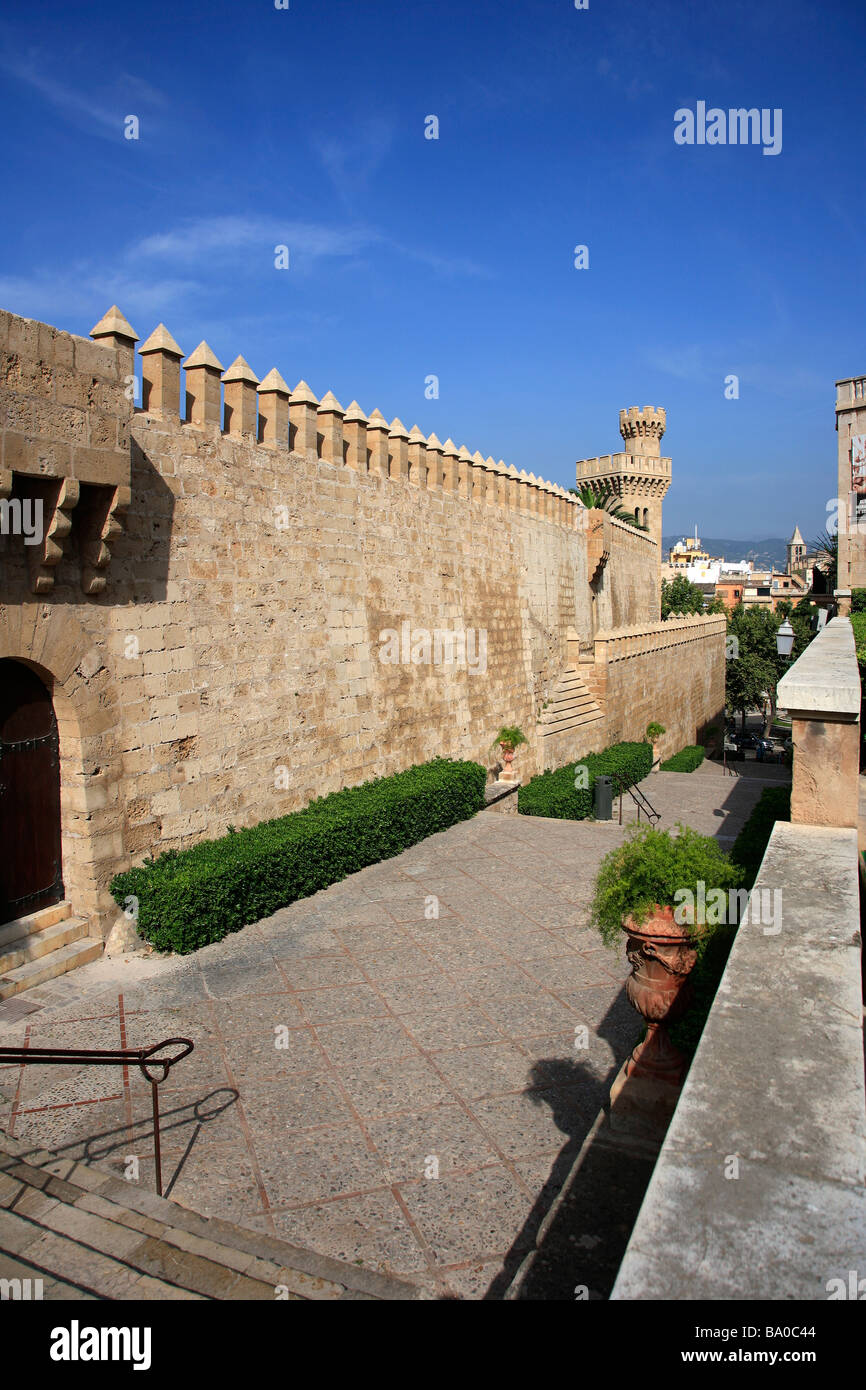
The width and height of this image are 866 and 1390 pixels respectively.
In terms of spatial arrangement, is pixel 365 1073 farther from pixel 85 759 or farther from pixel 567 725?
pixel 567 725

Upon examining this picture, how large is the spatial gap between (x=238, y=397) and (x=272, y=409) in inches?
25.6

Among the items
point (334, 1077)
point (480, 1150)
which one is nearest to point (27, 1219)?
point (334, 1077)

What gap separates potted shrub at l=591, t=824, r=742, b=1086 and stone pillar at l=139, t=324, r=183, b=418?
20.5ft

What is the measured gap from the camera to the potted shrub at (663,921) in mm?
3959

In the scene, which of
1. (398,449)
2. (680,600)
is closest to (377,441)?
(398,449)

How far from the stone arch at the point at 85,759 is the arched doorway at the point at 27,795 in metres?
0.08

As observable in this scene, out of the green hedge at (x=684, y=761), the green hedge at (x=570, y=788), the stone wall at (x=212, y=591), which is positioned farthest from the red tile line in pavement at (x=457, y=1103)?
the green hedge at (x=684, y=761)

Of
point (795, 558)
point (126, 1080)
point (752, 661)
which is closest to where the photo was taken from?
point (126, 1080)

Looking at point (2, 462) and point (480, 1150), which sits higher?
point (2, 462)

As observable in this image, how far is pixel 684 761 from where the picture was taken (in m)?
26.0

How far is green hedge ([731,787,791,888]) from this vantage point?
6196mm
